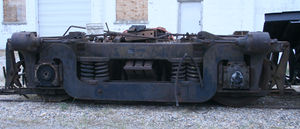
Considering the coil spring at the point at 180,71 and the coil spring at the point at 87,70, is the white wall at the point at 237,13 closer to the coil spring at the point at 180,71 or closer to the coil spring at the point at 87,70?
the coil spring at the point at 180,71

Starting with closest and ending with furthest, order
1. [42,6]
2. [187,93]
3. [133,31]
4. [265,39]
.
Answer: [265,39], [187,93], [133,31], [42,6]

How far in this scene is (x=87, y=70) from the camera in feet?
15.3

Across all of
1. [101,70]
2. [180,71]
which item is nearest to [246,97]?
[180,71]

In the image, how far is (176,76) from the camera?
4348 mm

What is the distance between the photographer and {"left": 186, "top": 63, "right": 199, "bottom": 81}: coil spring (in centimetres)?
445

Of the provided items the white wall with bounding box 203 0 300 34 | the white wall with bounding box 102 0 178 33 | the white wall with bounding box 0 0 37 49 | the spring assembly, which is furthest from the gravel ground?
the white wall with bounding box 0 0 37 49

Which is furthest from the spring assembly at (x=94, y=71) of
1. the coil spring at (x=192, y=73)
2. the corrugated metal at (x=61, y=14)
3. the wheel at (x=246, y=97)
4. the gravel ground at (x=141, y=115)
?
the corrugated metal at (x=61, y=14)

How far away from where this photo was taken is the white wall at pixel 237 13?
11.7 meters

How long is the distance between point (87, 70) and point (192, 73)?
1.61 m

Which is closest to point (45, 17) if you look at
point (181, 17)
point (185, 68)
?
point (181, 17)

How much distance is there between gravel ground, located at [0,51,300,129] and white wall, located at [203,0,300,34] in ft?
24.1

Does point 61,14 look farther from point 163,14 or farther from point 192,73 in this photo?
point 192,73

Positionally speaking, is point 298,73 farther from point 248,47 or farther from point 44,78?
point 44,78

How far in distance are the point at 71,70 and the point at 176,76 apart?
1602mm
